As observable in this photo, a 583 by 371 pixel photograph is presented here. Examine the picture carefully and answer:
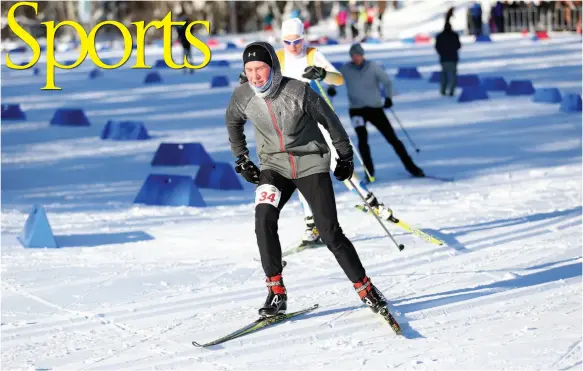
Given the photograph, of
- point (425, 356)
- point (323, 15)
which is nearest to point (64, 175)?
point (425, 356)

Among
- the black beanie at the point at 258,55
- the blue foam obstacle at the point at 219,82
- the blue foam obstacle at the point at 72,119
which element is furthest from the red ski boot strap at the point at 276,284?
the blue foam obstacle at the point at 219,82

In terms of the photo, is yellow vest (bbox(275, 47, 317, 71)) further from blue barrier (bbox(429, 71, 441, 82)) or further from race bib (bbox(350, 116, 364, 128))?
blue barrier (bbox(429, 71, 441, 82))

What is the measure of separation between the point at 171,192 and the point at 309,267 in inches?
115

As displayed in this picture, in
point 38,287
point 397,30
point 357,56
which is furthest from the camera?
point 397,30

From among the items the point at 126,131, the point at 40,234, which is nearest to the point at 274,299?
the point at 40,234

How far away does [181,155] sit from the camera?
1181 cm

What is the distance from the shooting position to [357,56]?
382 inches

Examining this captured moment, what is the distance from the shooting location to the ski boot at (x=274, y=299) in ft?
17.3

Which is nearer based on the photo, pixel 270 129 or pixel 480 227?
pixel 270 129

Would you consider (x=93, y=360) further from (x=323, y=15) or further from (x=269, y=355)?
(x=323, y=15)

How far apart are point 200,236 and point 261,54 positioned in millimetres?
3127

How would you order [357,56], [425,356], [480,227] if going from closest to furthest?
[425,356] < [480,227] < [357,56]

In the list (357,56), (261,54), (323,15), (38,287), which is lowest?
(323,15)

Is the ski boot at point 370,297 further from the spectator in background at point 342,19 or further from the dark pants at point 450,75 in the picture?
the spectator in background at point 342,19
